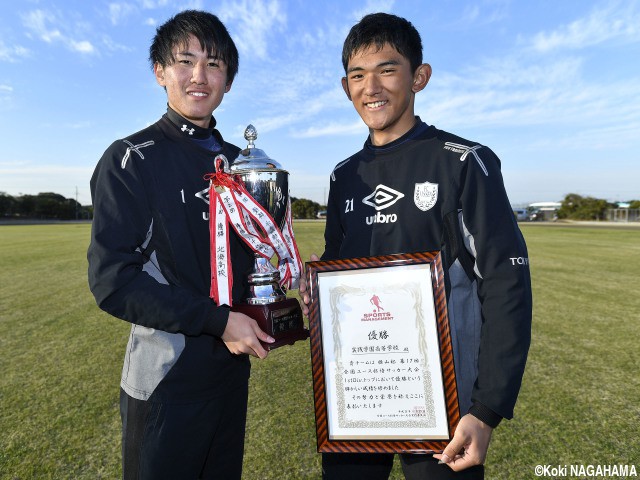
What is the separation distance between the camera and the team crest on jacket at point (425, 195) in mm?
1699

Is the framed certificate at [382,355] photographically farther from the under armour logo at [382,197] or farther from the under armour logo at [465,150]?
the under armour logo at [465,150]

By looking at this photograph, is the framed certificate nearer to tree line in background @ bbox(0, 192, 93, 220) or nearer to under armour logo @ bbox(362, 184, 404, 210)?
under armour logo @ bbox(362, 184, 404, 210)

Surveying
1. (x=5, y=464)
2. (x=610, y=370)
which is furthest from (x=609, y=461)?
(x=5, y=464)

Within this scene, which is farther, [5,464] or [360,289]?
[5,464]

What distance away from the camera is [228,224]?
1.76m

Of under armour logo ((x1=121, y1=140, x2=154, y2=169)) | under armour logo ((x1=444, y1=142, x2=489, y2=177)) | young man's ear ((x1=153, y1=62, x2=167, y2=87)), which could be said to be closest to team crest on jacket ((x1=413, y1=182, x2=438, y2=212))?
under armour logo ((x1=444, y1=142, x2=489, y2=177))

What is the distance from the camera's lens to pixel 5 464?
9.59ft

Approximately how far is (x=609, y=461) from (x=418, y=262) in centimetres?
248

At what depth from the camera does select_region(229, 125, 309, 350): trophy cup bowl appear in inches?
66.4

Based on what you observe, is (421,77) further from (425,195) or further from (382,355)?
(382,355)

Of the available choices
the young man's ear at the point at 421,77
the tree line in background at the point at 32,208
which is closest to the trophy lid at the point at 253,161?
the young man's ear at the point at 421,77

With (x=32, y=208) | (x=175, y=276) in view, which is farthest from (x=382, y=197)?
(x=32, y=208)

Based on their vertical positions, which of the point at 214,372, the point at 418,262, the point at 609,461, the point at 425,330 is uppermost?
the point at 418,262

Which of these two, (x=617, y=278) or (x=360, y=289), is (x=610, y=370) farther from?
(x=617, y=278)
